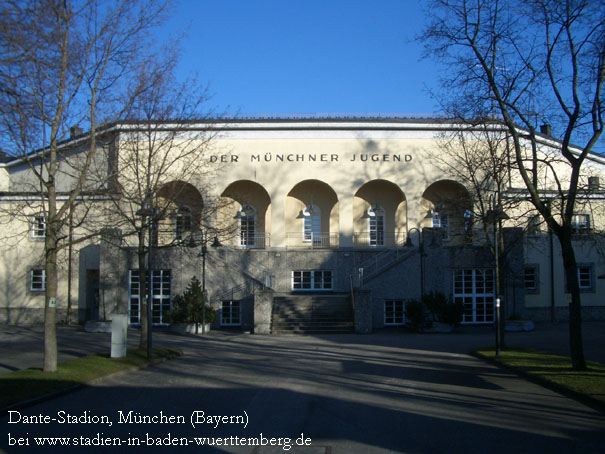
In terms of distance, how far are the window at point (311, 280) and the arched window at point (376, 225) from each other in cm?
463

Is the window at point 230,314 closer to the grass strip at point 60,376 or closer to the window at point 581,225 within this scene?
the grass strip at point 60,376

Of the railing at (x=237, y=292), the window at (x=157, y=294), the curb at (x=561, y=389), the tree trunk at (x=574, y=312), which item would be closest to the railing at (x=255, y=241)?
the railing at (x=237, y=292)

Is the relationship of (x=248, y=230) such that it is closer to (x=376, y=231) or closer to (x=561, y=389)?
(x=376, y=231)

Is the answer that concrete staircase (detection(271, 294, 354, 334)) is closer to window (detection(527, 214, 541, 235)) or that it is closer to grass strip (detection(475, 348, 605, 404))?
grass strip (detection(475, 348, 605, 404))

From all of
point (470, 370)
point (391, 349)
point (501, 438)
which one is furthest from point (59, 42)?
point (391, 349)

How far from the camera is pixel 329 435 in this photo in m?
9.24

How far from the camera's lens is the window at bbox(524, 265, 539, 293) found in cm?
3478

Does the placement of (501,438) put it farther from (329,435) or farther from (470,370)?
(470,370)

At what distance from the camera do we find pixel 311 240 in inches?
1430

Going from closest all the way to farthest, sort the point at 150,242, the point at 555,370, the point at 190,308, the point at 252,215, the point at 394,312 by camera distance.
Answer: the point at 555,370, the point at 150,242, the point at 190,308, the point at 394,312, the point at 252,215

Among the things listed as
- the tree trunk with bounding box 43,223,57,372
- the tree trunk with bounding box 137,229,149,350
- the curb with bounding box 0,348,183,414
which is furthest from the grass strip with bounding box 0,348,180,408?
the tree trunk with bounding box 137,229,149,350

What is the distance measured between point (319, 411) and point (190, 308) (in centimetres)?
1898

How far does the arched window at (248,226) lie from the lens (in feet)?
121

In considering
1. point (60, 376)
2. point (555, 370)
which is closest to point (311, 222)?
point (555, 370)
